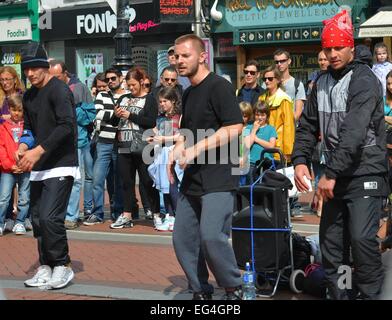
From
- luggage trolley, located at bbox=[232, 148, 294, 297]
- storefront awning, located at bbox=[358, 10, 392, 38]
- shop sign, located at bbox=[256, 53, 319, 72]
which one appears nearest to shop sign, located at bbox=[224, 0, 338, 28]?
shop sign, located at bbox=[256, 53, 319, 72]

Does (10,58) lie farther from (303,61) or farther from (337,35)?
(337,35)

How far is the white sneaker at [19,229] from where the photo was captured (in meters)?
10.3

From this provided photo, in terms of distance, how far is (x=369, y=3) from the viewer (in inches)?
704

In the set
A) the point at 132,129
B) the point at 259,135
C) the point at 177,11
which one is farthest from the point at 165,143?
the point at 177,11

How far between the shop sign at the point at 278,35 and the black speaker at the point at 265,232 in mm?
11930

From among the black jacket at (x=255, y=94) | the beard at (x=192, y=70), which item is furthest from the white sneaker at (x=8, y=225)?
the beard at (x=192, y=70)

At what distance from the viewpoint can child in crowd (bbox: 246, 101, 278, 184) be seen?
394 inches

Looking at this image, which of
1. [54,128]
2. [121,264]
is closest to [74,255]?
[121,264]

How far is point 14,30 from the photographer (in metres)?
22.3

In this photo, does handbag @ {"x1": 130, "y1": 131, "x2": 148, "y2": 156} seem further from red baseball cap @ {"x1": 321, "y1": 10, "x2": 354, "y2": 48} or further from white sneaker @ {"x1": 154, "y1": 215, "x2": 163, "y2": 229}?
red baseball cap @ {"x1": 321, "y1": 10, "x2": 354, "y2": 48}

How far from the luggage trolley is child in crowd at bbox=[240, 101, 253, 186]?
3068mm

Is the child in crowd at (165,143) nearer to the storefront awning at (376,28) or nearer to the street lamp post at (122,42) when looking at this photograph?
the street lamp post at (122,42)
